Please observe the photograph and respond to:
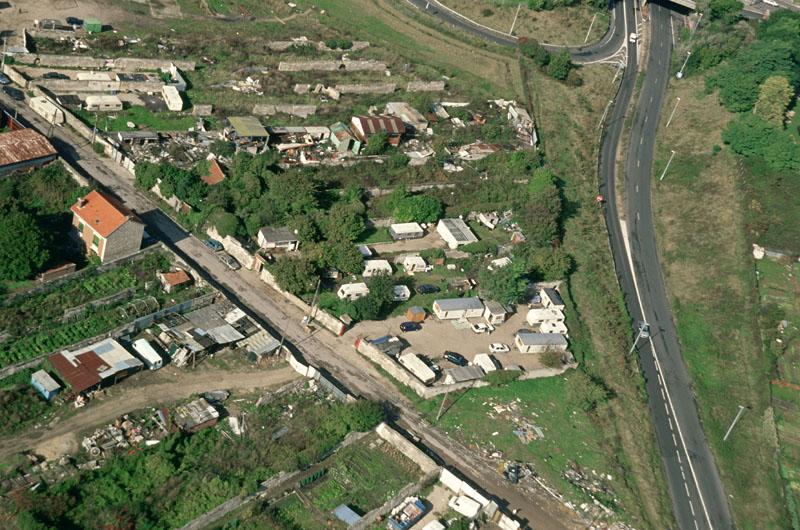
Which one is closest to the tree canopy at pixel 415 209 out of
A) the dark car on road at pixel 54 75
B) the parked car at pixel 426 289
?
the parked car at pixel 426 289

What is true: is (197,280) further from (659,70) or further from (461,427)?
(659,70)

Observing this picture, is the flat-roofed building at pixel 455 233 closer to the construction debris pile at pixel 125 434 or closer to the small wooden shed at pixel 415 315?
the small wooden shed at pixel 415 315

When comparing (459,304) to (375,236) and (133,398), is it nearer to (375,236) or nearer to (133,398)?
(375,236)

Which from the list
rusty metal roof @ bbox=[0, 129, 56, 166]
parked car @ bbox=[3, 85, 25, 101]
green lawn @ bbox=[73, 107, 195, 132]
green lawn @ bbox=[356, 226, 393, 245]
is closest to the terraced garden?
rusty metal roof @ bbox=[0, 129, 56, 166]

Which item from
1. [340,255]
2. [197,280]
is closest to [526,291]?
[340,255]

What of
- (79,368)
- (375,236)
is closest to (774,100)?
(375,236)
